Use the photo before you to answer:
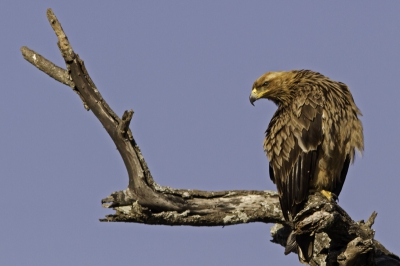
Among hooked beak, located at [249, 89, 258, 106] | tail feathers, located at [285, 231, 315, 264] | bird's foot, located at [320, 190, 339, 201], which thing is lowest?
tail feathers, located at [285, 231, 315, 264]

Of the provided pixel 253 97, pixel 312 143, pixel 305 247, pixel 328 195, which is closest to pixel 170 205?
pixel 305 247

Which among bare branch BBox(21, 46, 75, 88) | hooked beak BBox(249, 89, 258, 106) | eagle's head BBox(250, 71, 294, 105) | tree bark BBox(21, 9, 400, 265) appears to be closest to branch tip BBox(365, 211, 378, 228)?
tree bark BBox(21, 9, 400, 265)

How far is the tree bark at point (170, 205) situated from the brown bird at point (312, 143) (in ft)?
1.99

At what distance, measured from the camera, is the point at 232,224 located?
586 centimetres

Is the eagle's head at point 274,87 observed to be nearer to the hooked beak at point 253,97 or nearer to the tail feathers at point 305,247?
the hooked beak at point 253,97

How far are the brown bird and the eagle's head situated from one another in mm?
268

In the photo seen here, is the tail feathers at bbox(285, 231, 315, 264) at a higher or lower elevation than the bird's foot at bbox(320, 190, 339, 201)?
lower

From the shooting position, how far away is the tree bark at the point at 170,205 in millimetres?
5047

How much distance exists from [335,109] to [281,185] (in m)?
1.00

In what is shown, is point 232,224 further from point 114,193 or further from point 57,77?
point 57,77

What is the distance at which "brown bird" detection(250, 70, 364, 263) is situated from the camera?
615cm

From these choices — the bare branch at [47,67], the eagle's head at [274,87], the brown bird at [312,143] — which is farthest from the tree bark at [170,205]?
the eagle's head at [274,87]

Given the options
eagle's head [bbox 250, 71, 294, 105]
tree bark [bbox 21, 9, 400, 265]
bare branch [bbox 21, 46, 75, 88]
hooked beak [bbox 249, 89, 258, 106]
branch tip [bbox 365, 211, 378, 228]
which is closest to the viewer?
tree bark [bbox 21, 9, 400, 265]

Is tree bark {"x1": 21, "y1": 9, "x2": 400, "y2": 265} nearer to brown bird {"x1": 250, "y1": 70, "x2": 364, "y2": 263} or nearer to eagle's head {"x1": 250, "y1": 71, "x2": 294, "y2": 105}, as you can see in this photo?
brown bird {"x1": 250, "y1": 70, "x2": 364, "y2": 263}
